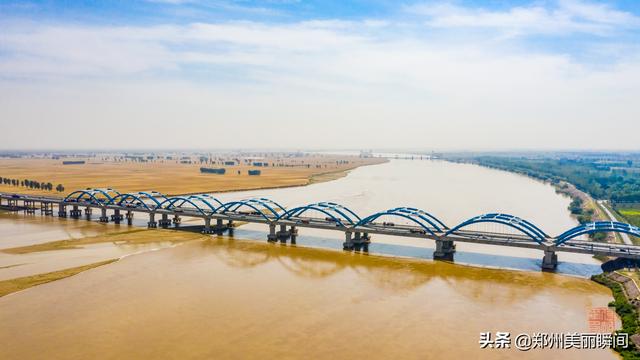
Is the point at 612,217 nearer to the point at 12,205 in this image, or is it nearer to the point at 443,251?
the point at 443,251

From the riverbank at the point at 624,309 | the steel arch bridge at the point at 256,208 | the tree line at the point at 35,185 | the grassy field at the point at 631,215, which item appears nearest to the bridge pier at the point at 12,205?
the tree line at the point at 35,185

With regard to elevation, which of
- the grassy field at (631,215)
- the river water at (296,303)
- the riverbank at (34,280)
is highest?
the grassy field at (631,215)

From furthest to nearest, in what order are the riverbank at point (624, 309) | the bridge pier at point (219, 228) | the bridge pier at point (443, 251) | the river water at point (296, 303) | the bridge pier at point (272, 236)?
the bridge pier at point (219, 228) → the bridge pier at point (272, 236) → the bridge pier at point (443, 251) → the river water at point (296, 303) → the riverbank at point (624, 309)

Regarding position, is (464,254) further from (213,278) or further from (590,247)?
(213,278)

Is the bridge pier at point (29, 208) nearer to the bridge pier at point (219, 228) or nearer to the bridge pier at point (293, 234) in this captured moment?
the bridge pier at point (219, 228)

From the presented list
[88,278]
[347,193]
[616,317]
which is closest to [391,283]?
[616,317]

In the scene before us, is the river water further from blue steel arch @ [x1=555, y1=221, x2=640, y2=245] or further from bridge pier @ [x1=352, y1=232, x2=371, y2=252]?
blue steel arch @ [x1=555, y1=221, x2=640, y2=245]

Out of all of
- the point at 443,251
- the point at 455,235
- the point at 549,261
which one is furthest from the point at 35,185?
the point at 549,261
